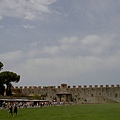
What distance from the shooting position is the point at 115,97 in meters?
83.1

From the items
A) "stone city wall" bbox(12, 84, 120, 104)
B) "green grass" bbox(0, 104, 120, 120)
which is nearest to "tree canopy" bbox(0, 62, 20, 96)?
"stone city wall" bbox(12, 84, 120, 104)

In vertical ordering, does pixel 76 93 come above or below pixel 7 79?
below

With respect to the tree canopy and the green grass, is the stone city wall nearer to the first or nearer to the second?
the tree canopy

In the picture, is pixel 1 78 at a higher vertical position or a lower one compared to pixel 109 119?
higher

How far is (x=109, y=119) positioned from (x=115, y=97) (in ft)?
203

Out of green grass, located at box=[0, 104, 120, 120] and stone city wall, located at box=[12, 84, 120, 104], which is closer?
green grass, located at box=[0, 104, 120, 120]

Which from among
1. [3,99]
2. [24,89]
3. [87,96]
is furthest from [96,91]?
[3,99]

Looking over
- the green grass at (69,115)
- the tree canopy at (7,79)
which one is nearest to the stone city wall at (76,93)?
the tree canopy at (7,79)

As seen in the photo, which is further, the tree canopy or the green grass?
the tree canopy

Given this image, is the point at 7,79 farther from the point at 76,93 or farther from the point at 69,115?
the point at 69,115

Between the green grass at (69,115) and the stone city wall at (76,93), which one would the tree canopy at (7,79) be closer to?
the stone city wall at (76,93)

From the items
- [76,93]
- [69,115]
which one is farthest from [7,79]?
[69,115]

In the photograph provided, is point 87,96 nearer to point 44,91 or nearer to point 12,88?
point 44,91

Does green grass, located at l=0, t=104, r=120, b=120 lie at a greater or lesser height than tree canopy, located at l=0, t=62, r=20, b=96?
lesser
